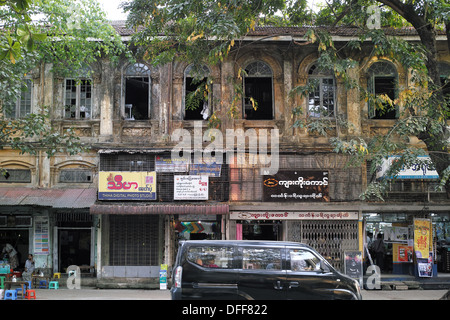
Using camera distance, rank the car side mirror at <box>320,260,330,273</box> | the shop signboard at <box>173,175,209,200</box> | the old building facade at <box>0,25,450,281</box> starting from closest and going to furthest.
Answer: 1. the car side mirror at <box>320,260,330,273</box>
2. the shop signboard at <box>173,175,209,200</box>
3. the old building facade at <box>0,25,450,281</box>

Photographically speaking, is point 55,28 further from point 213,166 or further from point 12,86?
point 213,166

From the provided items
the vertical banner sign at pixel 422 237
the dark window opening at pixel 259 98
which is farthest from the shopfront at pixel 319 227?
the dark window opening at pixel 259 98

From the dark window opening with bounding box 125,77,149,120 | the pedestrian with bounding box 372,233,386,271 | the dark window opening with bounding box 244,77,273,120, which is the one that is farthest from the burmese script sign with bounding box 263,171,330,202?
the dark window opening with bounding box 125,77,149,120

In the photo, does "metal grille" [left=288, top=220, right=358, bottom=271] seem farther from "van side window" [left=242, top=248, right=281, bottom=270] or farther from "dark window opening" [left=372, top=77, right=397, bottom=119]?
"van side window" [left=242, top=248, right=281, bottom=270]

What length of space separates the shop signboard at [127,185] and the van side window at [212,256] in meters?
6.94

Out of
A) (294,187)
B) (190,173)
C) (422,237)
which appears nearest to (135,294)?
(190,173)

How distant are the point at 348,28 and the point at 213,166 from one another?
23.9 ft

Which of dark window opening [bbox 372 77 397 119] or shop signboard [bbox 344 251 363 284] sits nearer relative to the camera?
shop signboard [bbox 344 251 363 284]

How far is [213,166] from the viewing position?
654 inches

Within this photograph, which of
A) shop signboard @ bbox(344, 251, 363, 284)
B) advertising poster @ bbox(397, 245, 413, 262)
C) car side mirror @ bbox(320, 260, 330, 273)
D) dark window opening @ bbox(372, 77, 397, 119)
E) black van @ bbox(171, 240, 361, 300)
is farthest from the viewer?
dark window opening @ bbox(372, 77, 397, 119)

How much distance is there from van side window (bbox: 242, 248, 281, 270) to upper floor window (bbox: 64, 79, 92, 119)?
10128mm

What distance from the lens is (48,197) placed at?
16.1 m

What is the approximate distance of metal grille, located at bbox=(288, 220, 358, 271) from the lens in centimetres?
1644

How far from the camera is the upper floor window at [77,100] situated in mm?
17359
